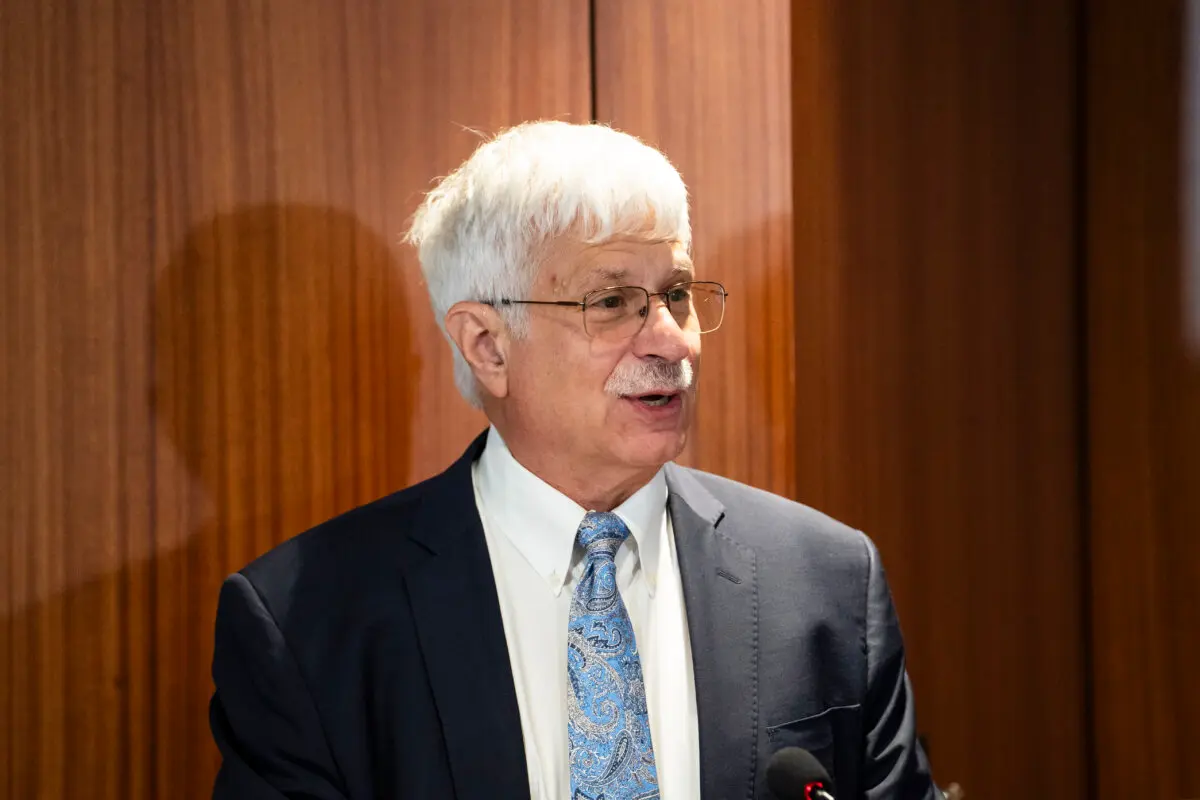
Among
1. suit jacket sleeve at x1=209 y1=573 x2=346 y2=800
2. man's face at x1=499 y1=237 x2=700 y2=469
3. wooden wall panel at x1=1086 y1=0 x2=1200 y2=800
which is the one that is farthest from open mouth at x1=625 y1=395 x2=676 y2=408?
wooden wall panel at x1=1086 y1=0 x2=1200 y2=800

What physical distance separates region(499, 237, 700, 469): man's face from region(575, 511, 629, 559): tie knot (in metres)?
0.07

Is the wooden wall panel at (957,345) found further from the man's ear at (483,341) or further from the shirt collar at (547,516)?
the man's ear at (483,341)

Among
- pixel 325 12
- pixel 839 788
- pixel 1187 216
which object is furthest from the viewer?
pixel 1187 216

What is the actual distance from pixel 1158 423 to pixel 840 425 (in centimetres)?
64

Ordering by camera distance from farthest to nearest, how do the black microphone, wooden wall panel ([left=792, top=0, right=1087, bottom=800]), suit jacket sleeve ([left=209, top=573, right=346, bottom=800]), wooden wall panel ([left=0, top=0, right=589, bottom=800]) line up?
wooden wall panel ([left=792, top=0, right=1087, bottom=800]) → wooden wall panel ([left=0, top=0, right=589, bottom=800]) → suit jacket sleeve ([left=209, top=573, right=346, bottom=800]) → the black microphone

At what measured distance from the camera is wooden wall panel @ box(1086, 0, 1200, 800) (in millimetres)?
2227

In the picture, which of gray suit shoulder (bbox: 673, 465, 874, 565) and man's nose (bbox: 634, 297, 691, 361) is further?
gray suit shoulder (bbox: 673, 465, 874, 565)

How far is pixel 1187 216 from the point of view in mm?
2209

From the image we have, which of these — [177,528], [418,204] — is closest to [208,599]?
[177,528]

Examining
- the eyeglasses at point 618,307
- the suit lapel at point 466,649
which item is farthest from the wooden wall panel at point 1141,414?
the suit lapel at point 466,649

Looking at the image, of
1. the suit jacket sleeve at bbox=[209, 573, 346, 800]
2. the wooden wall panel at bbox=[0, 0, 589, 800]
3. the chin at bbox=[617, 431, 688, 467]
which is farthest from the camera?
the wooden wall panel at bbox=[0, 0, 589, 800]

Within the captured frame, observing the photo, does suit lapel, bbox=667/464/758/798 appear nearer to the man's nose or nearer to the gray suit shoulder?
the gray suit shoulder

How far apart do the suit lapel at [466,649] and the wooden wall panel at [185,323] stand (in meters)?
0.33

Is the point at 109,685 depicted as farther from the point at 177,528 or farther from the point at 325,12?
the point at 325,12
